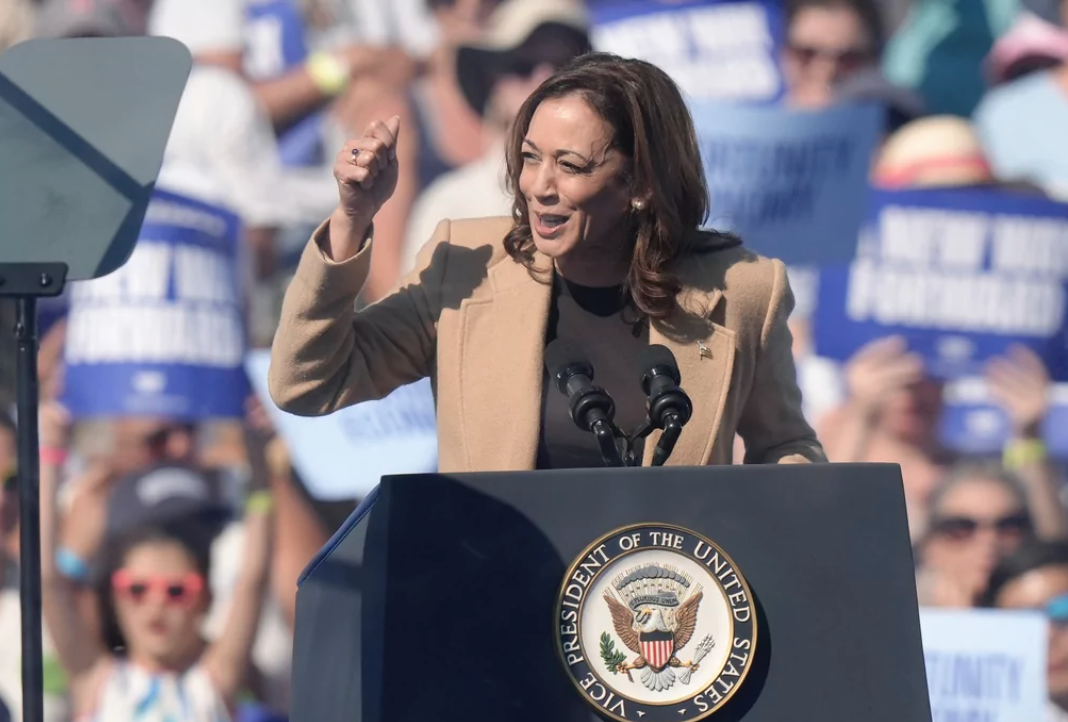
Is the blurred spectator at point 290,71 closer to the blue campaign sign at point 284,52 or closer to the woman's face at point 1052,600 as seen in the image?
the blue campaign sign at point 284,52

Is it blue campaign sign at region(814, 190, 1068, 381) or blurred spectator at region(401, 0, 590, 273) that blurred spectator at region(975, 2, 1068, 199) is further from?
blurred spectator at region(401, 0, 590, 273)

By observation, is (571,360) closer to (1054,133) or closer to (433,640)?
(433,640)

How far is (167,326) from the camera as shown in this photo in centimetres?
510

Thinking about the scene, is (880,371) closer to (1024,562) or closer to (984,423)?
(984,423)

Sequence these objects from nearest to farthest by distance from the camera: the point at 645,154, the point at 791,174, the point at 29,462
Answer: the point at 29,462
the point at 645,154
the point at 791,174

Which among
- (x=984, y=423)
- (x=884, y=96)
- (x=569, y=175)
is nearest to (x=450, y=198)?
(x=884, y=96)

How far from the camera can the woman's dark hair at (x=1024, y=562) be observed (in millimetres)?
4973

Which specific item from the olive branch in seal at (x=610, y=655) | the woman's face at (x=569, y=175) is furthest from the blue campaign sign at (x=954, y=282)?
the olive branch in seal at (x=610, y=655)

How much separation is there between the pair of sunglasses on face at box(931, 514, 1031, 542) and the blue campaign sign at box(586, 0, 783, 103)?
1413mm

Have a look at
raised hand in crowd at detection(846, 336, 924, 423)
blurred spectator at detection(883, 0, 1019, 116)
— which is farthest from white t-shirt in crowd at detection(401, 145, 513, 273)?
blurred spectator at detection(883, 0, 1019, 116)

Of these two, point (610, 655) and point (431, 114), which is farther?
point (431, 114)

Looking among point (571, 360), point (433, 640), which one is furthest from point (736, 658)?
point (571, 360)

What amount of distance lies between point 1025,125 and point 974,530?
4.24 feet

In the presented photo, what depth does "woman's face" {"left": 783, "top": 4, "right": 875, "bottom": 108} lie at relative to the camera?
520cm
